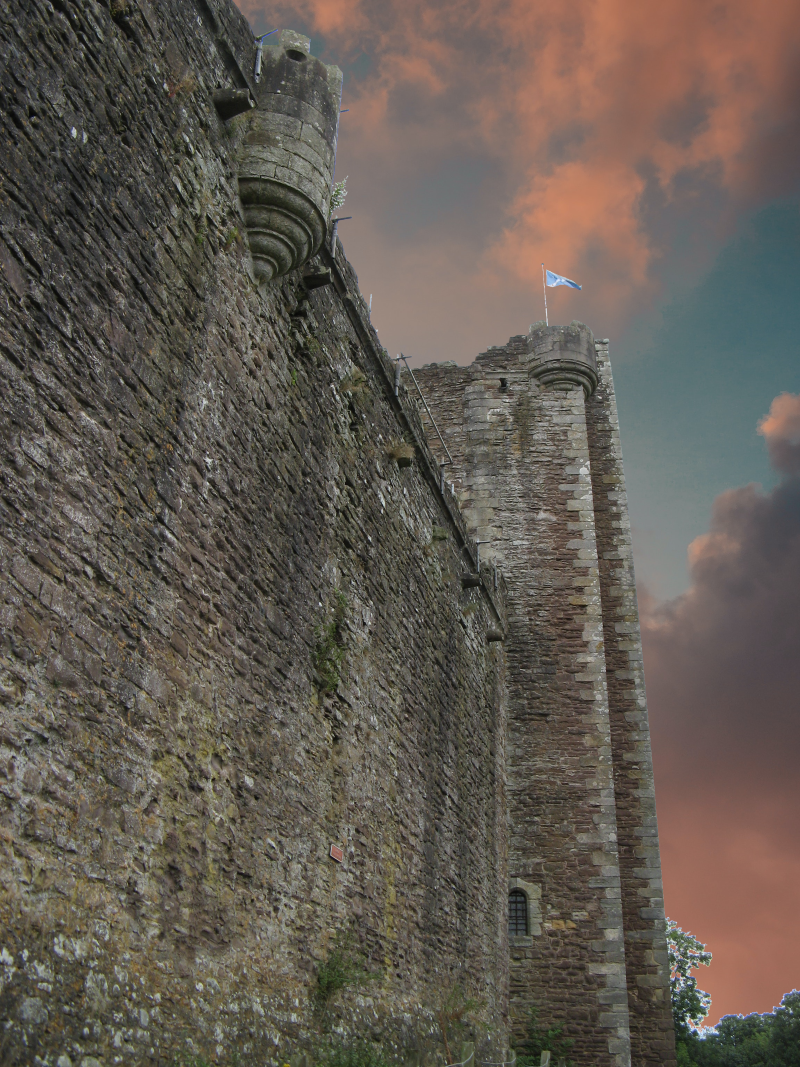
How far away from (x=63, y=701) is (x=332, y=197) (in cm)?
506

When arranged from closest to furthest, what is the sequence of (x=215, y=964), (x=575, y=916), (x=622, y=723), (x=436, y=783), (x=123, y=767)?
(x=123, y=767) → (x=215, y=964) → (x=436, y=783) → (x=575, y=916) → (x=622, y=723)

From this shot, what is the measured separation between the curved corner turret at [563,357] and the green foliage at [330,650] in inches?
449

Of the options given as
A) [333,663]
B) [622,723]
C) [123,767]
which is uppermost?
[622,723]

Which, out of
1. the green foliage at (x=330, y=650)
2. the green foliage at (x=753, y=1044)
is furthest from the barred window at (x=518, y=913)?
the green foliage at (x=753, y=1044)

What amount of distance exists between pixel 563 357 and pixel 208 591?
44.4 ft

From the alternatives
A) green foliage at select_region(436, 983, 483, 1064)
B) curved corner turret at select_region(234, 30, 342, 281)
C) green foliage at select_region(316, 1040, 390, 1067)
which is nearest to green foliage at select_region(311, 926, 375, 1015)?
green foliage at select_region(316, 1040, 390, 1067)

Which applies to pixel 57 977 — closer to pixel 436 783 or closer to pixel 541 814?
pixel 436 783

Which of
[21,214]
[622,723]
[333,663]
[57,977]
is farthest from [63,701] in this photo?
[622,723]

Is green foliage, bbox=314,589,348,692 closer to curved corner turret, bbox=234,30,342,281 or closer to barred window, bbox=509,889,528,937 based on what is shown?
curved corner turret, bbox=234,30,342,281

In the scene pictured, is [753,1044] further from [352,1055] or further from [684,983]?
[352,1055]

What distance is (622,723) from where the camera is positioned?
15633mm

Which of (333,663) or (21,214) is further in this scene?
(333,663)

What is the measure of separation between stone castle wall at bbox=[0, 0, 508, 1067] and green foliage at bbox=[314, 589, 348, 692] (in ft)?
0.08

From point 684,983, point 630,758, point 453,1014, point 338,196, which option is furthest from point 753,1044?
point 338,196
